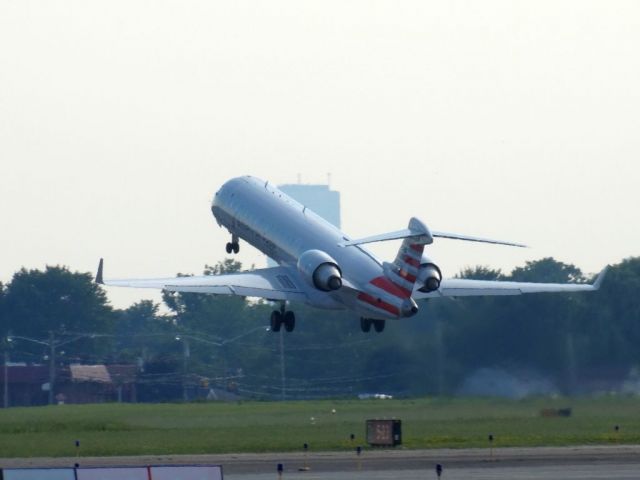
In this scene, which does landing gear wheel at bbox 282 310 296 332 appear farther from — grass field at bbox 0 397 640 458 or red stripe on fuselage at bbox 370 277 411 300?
red stripe on fuselage at bbox 370 277 411 300

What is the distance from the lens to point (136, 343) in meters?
136

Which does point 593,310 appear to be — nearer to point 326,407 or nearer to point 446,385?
point 446,385

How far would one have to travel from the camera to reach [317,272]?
68062mm

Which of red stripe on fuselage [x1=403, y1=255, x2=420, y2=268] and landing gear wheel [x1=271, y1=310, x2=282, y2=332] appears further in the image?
landing gear wheel [x1=271, y1=310, x2=282, y2=332]

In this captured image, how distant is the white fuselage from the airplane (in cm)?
4

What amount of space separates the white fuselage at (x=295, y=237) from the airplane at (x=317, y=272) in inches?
1.5

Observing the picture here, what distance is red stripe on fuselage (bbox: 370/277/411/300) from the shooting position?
6738 cm

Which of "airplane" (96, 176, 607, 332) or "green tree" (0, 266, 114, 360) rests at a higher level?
"green tree" (0, 266, 114, 360)

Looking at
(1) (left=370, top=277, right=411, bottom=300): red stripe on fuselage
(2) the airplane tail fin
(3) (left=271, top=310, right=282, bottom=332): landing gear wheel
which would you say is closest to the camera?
(2) the airplane tail fin

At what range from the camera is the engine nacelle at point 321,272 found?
223 ft

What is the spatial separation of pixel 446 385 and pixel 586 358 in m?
6.21

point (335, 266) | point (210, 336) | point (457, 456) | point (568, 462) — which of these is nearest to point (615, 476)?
point (568, 462)

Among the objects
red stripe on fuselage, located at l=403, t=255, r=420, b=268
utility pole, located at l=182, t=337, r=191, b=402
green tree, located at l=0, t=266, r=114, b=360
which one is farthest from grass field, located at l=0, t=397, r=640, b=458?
green tree, located at l=0, t=266, r=114, b=360

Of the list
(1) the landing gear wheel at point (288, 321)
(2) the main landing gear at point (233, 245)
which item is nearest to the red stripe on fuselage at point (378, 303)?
(1) the landing gear wheel at point (288, 321)
